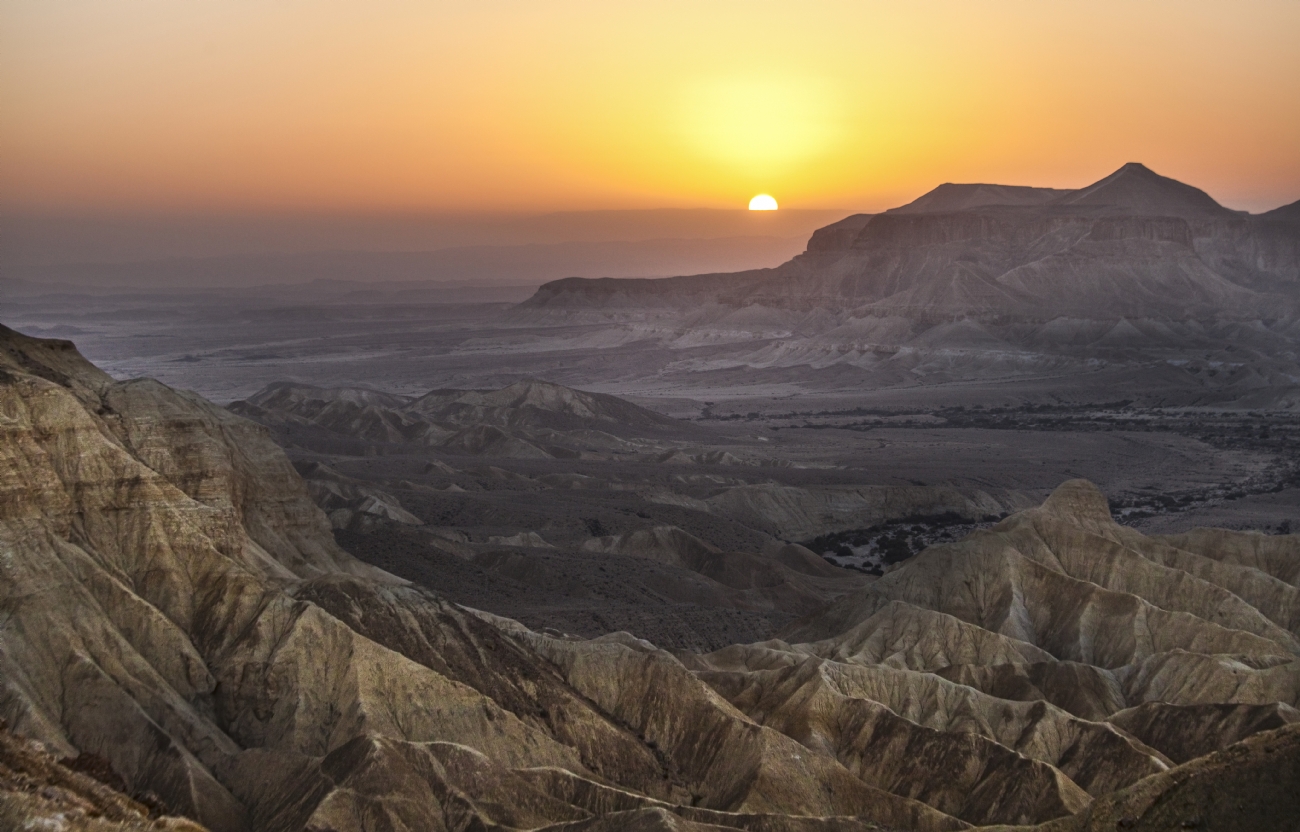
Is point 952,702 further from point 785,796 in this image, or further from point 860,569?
point 860,569

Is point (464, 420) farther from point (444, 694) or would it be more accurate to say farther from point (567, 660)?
point (444, 694)

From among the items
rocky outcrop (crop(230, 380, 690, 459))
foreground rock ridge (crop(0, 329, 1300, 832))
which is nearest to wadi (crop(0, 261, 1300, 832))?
foreground rock ridge (crop(0, 329, 1300, 832))

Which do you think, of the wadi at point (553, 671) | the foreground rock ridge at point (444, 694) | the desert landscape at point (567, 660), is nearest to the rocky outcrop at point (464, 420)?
the desert landscape at point (567, 660)

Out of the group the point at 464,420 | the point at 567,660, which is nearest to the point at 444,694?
the point at 567,660

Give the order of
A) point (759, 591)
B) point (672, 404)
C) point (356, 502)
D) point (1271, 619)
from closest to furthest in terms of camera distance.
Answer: point (1271, 619)
point (759, 591)
point (356, 502)
point (672, 404)

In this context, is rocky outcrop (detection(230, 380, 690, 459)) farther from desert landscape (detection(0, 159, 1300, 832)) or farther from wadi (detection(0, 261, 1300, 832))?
wadi (detection(0, 261, 1300, 832))

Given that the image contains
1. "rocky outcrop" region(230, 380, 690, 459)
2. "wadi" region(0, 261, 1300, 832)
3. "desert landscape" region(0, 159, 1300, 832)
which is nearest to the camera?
"wadi" region(0, 261, 1300, 832)

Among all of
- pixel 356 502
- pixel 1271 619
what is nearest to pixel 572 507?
pixel 356 502

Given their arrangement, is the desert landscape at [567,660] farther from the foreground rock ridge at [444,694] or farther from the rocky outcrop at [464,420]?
the rocky outcrop at [464,420]
